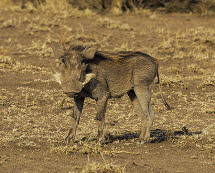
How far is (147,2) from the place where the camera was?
19.2m

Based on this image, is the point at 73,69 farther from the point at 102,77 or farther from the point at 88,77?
the point at 102,77

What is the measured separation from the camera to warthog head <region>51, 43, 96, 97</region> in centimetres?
624

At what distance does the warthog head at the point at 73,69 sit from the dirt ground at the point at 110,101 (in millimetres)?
648

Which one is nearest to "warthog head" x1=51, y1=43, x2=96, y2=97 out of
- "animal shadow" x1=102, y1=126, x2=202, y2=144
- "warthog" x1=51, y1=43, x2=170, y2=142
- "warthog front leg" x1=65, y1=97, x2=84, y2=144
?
"warthog" x1=51, y1=43, x2=170, y2=142

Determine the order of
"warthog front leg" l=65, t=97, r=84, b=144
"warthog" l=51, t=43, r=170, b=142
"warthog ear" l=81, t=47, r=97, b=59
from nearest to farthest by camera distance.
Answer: "warthog" l=51, t=43, r=170, b=142 → "warthog ear" l=81, t=47, r=97, b=59 → "warthog front leg" l=65, t=97, r=84, b=144

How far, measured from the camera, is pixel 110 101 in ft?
31.6

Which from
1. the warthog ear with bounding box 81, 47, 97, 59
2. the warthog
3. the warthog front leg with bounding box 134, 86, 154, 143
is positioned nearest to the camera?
the warthog

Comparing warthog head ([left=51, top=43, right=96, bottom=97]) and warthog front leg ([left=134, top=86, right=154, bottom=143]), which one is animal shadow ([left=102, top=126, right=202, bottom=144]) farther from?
warthog head ([left=51, top=43, right=96, bottom=97])

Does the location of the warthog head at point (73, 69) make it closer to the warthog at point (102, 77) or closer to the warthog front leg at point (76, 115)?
the warthog at point (102, 77)

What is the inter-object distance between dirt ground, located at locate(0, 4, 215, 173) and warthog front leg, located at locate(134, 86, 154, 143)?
Result: 14cm

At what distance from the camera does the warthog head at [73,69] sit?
6238 millimetres

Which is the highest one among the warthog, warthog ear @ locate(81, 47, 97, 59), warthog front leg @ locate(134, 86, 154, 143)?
warthog ear @ locate(81, 47, 97, 59)

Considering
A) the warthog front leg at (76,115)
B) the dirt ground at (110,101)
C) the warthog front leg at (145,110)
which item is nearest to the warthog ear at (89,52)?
the warthog front leg at (76,115)

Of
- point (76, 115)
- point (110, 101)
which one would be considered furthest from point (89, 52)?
point (110, 101)
